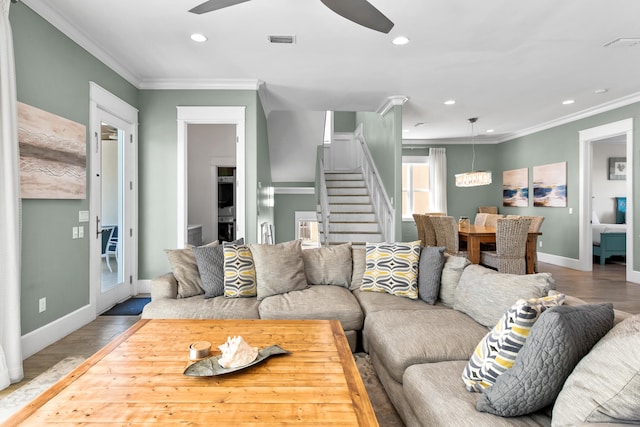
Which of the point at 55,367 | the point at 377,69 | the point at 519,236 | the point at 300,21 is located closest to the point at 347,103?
the point at 377,69

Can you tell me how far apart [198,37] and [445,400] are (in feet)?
11.8

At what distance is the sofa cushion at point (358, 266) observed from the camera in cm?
328

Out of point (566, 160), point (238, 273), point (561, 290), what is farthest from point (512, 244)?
point (238, 273)

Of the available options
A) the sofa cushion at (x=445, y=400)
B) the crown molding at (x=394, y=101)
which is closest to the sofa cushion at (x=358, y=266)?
the sofa cushion at (x=445, y=400)

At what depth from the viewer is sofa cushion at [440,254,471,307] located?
2.76 metres

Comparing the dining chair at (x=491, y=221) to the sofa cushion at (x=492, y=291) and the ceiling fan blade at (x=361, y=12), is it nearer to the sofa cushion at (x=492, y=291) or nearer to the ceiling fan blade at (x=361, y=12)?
the sofa cushion at (x=492, y=291)

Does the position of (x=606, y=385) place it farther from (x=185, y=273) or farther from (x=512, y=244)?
(x=512, y=244)

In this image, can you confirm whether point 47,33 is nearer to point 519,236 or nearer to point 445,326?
point 445,326

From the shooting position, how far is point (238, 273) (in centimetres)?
301

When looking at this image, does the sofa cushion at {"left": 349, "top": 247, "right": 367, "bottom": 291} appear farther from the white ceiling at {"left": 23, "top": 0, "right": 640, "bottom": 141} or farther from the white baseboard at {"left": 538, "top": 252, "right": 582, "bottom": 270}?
the white baseboard at {"left": 538, "top": 252, "right": 582, "bottom": 270}

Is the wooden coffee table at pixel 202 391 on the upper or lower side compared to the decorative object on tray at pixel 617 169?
lower

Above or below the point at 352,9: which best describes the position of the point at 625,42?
above

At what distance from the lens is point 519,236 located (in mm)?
4609

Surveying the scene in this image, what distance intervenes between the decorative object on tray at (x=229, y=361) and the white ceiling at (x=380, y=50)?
264 centimetres
